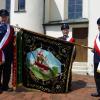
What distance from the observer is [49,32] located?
2506 cm

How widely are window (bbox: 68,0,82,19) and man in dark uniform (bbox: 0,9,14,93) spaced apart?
16356mm

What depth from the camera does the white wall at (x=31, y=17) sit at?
25531 mm

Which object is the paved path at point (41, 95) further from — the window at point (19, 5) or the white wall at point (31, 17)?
the window at point (19, 5)

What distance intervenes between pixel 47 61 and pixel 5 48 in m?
1.05

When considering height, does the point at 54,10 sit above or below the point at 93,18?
above

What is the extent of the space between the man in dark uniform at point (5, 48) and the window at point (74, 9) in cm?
1636

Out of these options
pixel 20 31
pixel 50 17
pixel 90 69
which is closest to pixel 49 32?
pixel 50 17

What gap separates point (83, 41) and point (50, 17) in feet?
10.7

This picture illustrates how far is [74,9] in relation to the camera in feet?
84.1

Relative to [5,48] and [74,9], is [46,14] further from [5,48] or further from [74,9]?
[5,48]

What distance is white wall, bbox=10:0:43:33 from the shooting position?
2553 centimetres

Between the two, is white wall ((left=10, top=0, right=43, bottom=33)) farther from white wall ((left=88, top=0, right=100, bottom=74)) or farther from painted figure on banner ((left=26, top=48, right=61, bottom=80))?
painted figure on banner ((left=26, top=48, right=61, bottom=80))

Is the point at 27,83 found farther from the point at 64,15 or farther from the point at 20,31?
the point at 64,15

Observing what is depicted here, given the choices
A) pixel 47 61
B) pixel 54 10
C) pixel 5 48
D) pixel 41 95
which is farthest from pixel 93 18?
pixel 41 95
